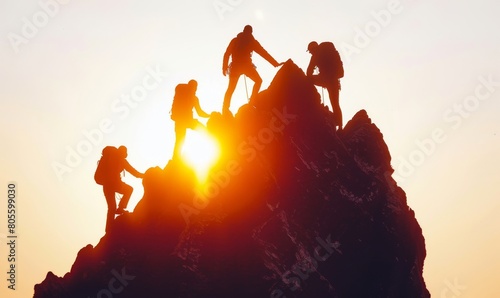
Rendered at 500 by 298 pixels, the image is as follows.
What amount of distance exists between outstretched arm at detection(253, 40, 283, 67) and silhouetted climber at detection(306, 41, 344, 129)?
6.04 ft

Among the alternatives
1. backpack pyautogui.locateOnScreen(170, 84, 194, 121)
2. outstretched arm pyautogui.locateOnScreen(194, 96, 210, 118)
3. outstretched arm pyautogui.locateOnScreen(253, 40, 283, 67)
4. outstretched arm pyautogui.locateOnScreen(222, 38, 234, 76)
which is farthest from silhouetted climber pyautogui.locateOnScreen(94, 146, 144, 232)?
outstretched arm pyautogui.locateOnScreen(253, 40, 283, 67)

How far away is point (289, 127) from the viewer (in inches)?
985

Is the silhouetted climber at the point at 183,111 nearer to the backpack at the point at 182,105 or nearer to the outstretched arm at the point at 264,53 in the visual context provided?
the backpack at the point at 182,105

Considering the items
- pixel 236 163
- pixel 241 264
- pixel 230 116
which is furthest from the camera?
pixel 230 116

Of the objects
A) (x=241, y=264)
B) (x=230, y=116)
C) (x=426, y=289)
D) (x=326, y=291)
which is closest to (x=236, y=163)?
(x=230, y=116)

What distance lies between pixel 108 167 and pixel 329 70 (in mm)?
10727

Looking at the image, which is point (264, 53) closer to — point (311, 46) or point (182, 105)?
point (311, 46)

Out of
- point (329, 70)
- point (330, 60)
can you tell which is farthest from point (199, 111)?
point (330, 60)

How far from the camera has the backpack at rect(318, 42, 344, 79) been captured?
27.0m

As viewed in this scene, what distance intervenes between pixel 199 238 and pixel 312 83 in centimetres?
894

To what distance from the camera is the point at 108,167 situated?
25.1m

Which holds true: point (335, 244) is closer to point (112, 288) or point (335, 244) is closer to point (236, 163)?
point (236, 163)

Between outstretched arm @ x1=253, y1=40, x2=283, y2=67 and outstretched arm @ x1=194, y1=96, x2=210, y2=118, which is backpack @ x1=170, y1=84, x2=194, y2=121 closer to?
outstretched arm @ x1=194, y1=96, x2=210, y2=118

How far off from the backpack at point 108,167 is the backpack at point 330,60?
1000 cm
